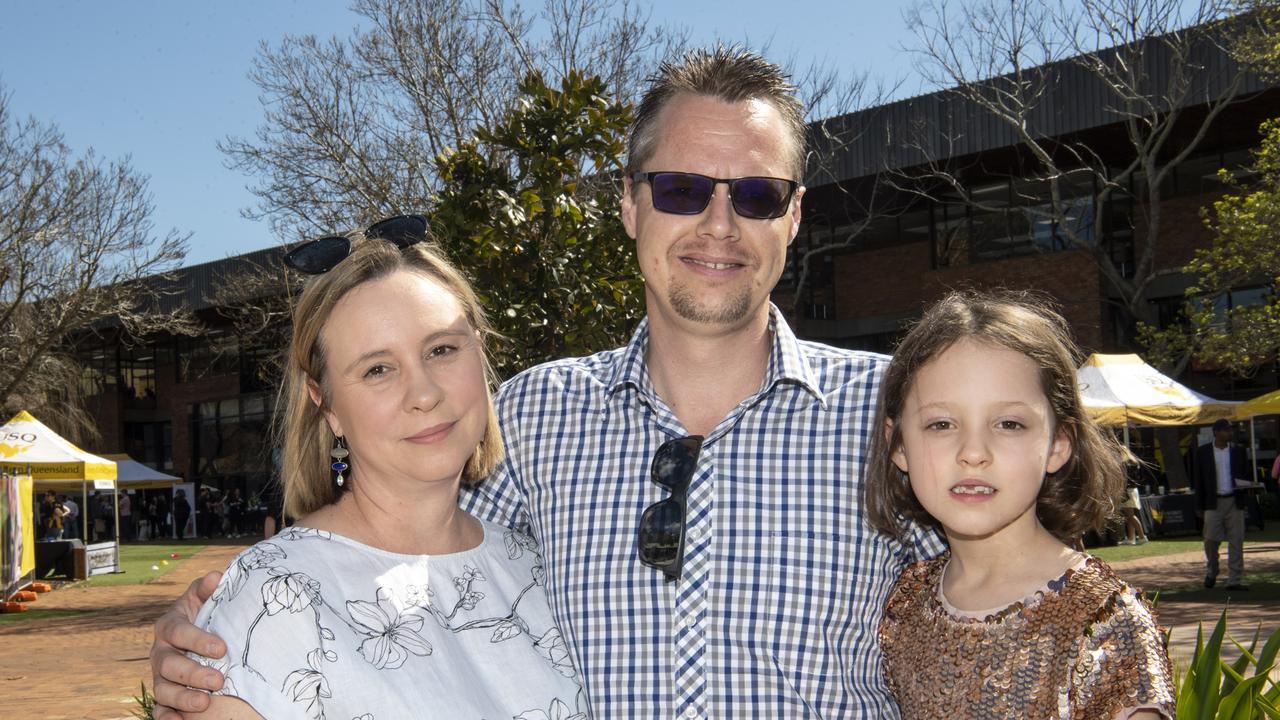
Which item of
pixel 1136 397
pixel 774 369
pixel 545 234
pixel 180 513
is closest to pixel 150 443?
pixel 180 513

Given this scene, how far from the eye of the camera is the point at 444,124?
1897cm

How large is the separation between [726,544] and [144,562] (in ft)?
97.7

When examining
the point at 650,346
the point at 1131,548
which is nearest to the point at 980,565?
the point at 650,346

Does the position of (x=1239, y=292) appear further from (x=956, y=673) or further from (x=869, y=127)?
(x=956, y=673)

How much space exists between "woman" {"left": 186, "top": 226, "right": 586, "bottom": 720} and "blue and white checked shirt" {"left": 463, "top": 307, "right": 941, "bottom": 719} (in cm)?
12

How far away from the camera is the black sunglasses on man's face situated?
102 inches

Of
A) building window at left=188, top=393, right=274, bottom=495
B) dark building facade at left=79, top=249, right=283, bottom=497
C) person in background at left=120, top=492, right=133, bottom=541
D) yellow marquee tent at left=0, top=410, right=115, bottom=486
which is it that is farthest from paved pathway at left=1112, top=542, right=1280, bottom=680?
person in background at left=120, top=492, right=133, bottom=541

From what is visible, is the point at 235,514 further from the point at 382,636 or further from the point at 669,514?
the point at 382,636

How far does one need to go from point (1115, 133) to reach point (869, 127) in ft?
18.3

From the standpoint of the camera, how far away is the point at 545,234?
7727 mm

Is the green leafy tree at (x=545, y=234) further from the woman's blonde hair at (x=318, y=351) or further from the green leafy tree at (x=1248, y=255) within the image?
the green leafy tree at (x=1248, y=255)

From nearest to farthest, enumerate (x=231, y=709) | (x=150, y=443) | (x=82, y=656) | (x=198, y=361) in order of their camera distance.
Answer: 1. (x=231, y=709)
2. (x=82, y=656)
3. (x=198, y=361)
4. (x=150, y=443)

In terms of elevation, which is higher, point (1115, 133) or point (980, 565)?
point (1115, 133)

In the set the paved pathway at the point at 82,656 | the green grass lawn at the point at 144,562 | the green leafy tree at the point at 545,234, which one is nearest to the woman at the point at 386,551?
the green leafy tree at the point at 545,234
